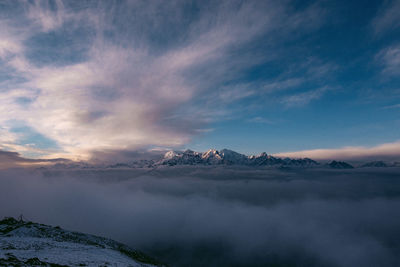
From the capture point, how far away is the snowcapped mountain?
27503 millimetres

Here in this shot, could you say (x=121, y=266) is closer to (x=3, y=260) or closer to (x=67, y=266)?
(x=67, y=266)

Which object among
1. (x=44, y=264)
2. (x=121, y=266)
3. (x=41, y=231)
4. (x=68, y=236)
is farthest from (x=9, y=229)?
(x=44, y=264)

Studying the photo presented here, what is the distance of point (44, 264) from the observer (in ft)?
86.3

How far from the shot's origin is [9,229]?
6275 centimetres

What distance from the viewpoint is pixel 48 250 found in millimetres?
37375

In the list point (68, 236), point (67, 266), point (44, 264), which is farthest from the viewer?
point (68, 236)

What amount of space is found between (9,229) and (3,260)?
59967mm

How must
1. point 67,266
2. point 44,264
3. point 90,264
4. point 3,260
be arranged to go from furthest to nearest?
1. point 90,264
2. point 67,266
3. point 44,264
4. point 3,260

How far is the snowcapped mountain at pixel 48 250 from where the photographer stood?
2750 cm

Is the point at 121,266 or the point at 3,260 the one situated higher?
the point at 3,260

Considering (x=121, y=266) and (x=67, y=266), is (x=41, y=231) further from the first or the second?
(x=67, y=266)

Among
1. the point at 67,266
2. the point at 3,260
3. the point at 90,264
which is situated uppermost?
the point at 3,260

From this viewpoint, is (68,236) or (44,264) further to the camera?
(68,236)

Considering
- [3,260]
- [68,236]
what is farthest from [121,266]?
[68,236]
